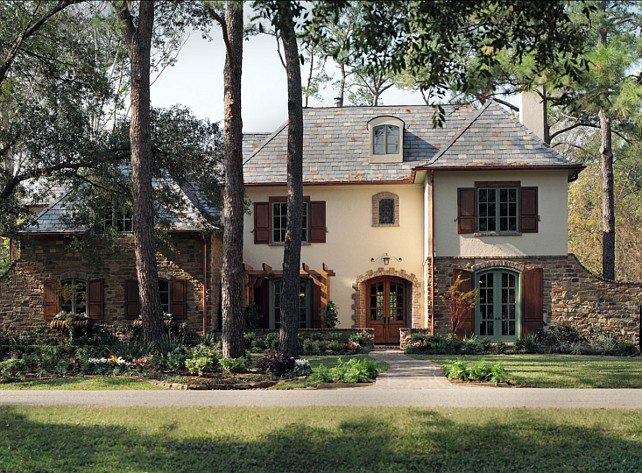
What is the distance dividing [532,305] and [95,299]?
1193cm

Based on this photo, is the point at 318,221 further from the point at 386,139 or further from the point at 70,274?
the point at 70,274

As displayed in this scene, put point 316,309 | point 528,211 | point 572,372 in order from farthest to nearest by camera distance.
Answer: point 316,309, point 528,211, point 572,372

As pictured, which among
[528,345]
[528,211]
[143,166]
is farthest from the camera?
[528,211]

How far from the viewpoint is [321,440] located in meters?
8.39

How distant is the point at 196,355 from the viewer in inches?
534

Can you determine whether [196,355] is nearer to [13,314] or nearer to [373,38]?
[373,38]

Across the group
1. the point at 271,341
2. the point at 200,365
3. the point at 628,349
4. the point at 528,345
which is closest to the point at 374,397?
the point at 200,365

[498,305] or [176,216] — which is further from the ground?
[176,216]

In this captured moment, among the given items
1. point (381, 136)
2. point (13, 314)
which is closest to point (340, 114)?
point (381, 136)

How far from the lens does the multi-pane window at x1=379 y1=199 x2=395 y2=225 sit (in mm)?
22125

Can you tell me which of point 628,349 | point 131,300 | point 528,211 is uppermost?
point 528,211

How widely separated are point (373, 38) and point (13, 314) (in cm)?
1627

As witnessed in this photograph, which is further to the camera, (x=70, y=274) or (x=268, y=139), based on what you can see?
(x=268, y=139)

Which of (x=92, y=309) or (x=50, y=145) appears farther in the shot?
(x=92, y=309)
